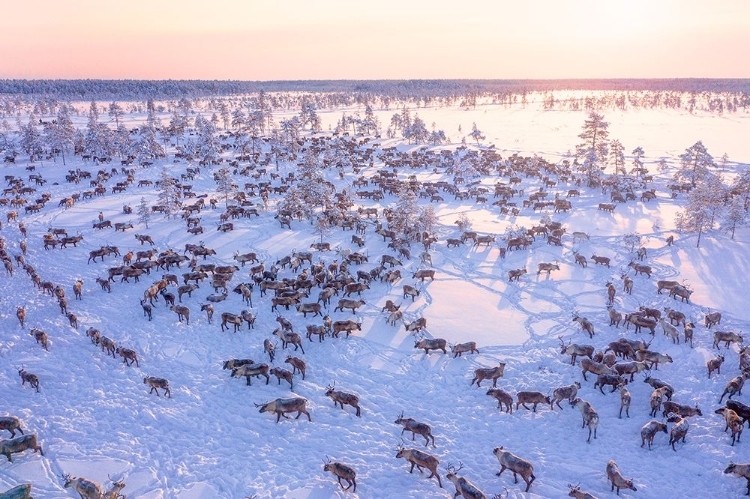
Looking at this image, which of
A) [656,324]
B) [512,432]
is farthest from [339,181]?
[512,432]

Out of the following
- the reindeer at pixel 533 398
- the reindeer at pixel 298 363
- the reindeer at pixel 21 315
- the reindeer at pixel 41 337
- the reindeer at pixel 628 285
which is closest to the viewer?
the reindeer at pixel 533 398

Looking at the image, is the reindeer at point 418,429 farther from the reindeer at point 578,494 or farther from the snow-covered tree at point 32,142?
the snow-covered tree at point 32,142

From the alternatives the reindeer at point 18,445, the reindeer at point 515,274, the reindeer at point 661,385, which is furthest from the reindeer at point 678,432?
the reindeer at point 18,445

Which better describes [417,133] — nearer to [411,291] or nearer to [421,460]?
[411,291]

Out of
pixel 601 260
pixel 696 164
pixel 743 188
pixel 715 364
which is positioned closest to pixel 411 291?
pixel 715 364

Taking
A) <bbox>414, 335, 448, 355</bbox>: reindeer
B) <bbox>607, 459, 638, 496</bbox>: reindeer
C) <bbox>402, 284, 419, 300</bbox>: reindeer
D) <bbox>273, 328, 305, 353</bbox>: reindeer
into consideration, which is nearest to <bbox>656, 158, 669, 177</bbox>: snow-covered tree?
<bbox>402, 284, 419, 300</bbox>: reindeer

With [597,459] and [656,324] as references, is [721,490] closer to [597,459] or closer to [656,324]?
[597,459]
